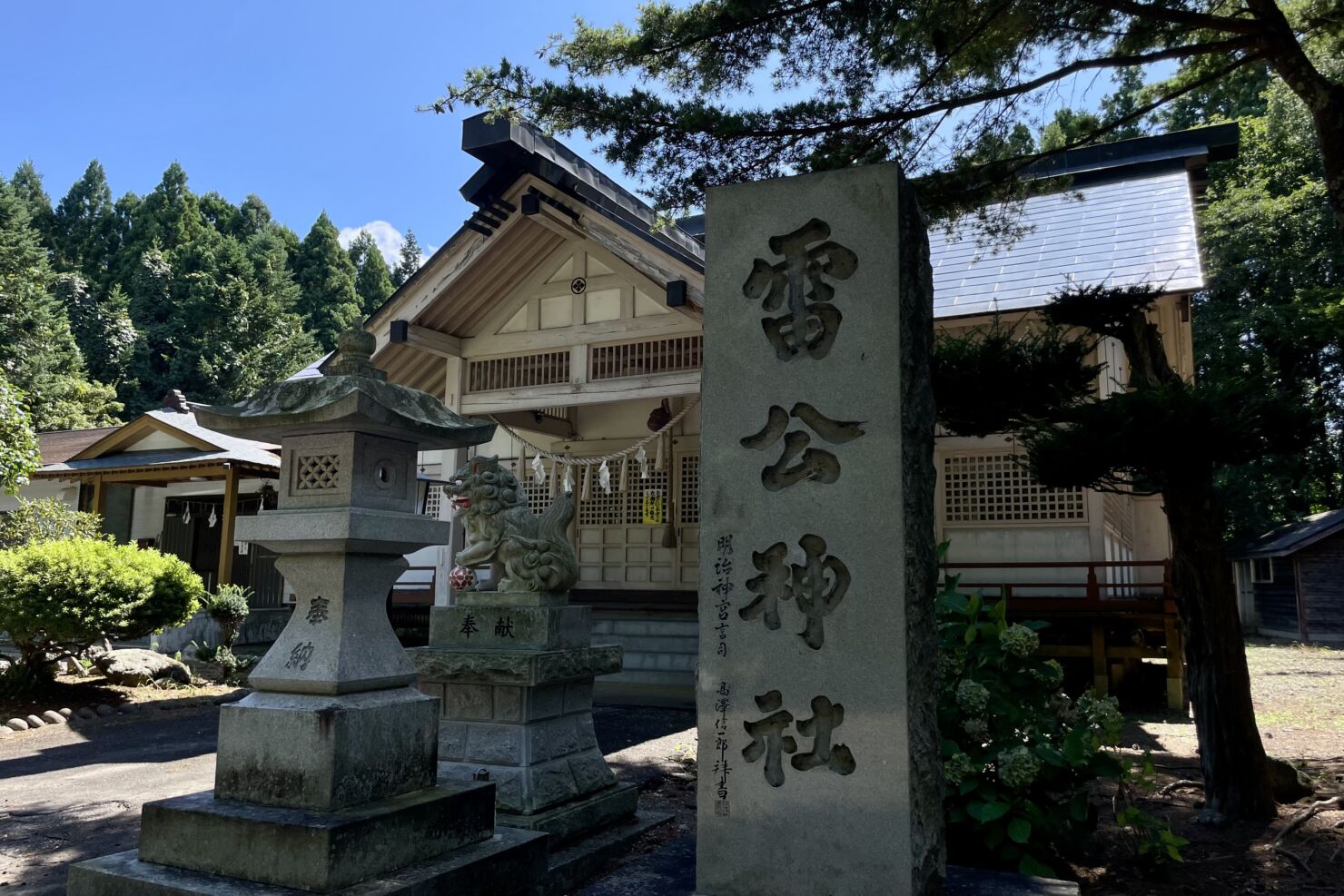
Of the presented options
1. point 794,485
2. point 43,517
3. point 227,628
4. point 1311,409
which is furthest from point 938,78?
point 43,517

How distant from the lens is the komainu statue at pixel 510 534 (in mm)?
5656

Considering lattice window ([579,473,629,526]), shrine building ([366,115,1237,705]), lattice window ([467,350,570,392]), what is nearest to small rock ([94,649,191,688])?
shrine building ([366,115,1237,705])

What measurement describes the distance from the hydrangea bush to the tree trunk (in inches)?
47.7

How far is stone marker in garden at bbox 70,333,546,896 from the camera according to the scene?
11.9ft

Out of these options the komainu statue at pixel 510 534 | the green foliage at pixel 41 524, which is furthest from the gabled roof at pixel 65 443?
the komainu statue at pixel 510 534

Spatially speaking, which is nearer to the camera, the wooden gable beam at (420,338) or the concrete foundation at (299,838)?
the concrete foundation at (299,838)

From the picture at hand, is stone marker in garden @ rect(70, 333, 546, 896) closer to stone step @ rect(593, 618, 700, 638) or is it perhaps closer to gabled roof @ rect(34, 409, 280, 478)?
stone step @ rect(593, 618, 700, 638)

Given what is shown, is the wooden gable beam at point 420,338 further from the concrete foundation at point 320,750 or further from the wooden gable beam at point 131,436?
the concrete foundation at point 320,750

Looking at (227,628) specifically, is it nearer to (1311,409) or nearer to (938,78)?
(938,78)

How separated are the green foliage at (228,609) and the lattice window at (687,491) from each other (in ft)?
22.7

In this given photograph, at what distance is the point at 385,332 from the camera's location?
13.0 meters

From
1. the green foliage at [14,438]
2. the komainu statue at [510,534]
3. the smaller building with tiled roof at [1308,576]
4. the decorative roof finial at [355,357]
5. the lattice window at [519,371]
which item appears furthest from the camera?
the smaller building with tiled roof at [1308,576]

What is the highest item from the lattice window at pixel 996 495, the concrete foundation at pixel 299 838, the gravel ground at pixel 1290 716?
the lattice window at pixel 996 495

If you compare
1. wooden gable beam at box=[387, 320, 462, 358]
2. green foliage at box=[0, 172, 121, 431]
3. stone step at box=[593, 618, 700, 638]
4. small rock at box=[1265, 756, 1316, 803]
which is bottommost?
small rock at box=[1265, 756, 1316, 803]
